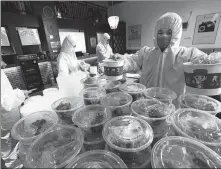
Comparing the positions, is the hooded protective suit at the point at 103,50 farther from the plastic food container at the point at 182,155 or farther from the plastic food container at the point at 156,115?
the plastic food container at the point at 182,155

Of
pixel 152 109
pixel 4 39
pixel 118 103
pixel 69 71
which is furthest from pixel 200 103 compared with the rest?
pixel 4 39

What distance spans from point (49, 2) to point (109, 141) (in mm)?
4428

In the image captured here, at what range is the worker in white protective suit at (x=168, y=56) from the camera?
1.04 metres

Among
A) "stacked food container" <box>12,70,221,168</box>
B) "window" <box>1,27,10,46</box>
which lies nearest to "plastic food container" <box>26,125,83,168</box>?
"stacked food container" <box>12,70,221,168</box>

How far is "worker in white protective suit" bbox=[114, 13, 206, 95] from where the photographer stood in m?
1.04

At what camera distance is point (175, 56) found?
108 centimetres

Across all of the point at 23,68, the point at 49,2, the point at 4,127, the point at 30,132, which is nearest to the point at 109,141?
the point at 30,132

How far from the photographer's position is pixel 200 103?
2.15 ft

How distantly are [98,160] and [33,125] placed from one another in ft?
1.23

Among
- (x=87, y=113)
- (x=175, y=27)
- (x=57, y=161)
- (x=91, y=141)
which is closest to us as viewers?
(x=57, y=161)

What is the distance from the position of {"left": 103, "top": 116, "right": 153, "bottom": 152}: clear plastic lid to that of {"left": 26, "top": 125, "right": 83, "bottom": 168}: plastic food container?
12cm

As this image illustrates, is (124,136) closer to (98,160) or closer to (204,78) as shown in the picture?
(98,160)

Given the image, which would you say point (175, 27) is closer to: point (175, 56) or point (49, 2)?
point (175, 56)

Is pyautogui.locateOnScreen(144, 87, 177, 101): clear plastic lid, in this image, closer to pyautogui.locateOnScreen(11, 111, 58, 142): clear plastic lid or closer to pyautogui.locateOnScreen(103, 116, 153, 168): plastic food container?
pyautogui.locateOnScreen(103, 116, 153, 168): plastic food container
